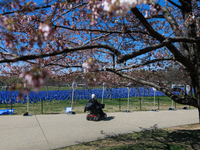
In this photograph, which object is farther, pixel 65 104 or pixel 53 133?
pixel 65 104

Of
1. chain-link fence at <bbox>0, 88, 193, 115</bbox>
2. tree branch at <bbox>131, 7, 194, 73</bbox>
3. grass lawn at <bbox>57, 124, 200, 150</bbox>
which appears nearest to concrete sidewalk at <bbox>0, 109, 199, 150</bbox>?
grass lawn at <bbox>57, 124, 200, 150</bbox>

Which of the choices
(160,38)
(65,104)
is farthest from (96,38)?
(65,104)

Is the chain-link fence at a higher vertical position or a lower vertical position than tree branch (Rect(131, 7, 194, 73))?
lower

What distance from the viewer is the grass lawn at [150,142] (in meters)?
5.18

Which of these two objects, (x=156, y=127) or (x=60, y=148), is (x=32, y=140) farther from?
(x=156, y=127)

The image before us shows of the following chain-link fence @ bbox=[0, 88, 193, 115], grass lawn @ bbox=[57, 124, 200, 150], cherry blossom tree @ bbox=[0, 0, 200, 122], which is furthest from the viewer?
chain-link fence @ bbox=[0, 88, 193, 115]

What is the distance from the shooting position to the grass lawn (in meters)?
5.18

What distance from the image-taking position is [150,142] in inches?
227

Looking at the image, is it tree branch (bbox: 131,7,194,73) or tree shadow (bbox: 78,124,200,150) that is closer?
tree branch (bbox: 131,7,194,73)

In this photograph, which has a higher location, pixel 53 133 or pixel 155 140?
pixel 53 133

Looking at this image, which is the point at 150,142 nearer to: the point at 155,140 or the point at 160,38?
the point at 155,140

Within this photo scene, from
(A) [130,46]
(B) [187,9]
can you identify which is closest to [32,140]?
(A) [130,46]

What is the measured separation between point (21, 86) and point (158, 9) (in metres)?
3.54

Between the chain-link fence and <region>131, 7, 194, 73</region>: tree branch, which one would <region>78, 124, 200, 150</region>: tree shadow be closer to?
<region>131, 7, 194, 73</region>: tree branch
